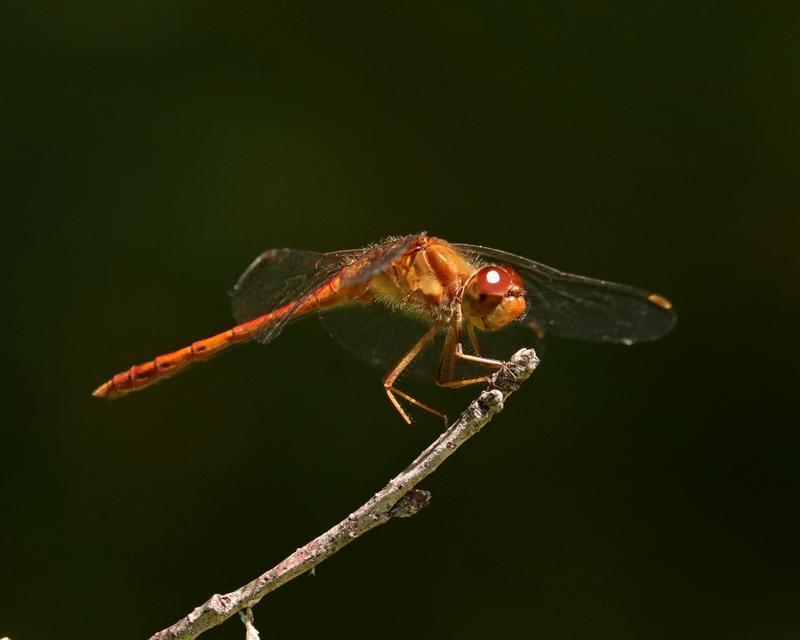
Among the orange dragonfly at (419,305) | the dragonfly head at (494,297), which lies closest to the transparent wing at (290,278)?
the orange dragonfly at (419,305)

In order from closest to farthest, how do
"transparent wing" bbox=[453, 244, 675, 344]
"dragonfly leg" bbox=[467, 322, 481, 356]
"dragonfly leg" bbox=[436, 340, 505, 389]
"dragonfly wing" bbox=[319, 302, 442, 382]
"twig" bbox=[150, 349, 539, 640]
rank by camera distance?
1. "twig" bbox=[150, 349, 539, 640]
2. "dragonfly leg" bbox=[436, 340, 505, 389]
3. "dragonfly leg" bbox=[467, 322, 481, 356]
4. "dragonfly wing" bbox=[319, 302, 442, 382]
5. "transparent wing" bbox=[453, 244, 675, 344]

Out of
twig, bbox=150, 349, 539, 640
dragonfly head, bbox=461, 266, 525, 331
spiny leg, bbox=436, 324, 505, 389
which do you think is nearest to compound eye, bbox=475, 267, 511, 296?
dragonfly head, bbox=461, 266, 525, 331

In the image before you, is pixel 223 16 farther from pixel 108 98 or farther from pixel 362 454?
pixel 362 454

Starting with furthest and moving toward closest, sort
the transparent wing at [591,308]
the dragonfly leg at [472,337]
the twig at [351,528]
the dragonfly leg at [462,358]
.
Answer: the transparent wing at [591,308] < the dragonfly leg at [472,337] < the dragonfly leg at [462,358] < the twig at [351,528]

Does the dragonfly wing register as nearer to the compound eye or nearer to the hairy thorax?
the hairy thorax

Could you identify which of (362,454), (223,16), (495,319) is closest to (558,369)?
(362,454)

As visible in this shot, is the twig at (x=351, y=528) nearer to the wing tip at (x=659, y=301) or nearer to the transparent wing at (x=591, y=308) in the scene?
the transparent wing at (x=591, y=308)
